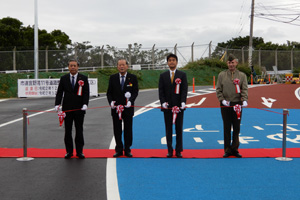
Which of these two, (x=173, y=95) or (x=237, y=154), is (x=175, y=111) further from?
(x=237, y=154)

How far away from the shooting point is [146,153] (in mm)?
7379

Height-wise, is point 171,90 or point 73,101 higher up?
point 171,90

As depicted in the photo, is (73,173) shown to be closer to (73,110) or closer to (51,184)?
(51,184)

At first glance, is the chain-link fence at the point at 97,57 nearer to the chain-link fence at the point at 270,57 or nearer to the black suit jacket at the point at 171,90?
the chain-link fence at the point at 270,57

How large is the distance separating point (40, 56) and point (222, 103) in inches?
1253

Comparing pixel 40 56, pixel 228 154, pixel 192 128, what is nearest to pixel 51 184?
pixel 228 154

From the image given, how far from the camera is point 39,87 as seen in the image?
2364 cm

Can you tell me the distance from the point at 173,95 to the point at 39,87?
1822cm

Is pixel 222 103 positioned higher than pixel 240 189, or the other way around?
pixel 222 103

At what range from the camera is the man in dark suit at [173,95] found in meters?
6.95

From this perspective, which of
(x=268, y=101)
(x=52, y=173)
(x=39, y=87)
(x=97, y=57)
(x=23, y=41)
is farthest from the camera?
(x=23, y=41)

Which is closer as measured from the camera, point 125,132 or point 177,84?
point 177,84

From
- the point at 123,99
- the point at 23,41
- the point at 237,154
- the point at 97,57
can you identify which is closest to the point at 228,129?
the point at 237,154

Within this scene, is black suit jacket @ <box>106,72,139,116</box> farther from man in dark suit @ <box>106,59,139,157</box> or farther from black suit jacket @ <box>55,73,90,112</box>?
black suit jacket @ <box>55,73,90,112</box>
